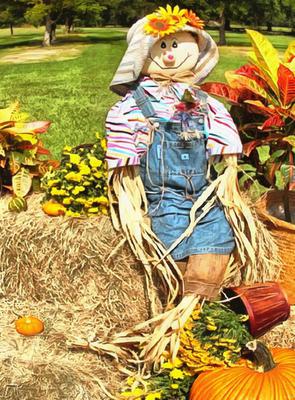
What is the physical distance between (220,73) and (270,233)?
459 inches

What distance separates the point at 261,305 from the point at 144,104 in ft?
3.50

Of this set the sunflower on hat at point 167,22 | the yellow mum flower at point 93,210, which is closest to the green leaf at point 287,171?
the sunflower on hat at point 167,22

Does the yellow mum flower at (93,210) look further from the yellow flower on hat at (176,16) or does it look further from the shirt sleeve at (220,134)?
the yellow flower on hat at (176,16)

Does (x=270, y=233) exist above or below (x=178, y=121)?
below

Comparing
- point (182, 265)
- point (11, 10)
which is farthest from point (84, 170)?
point (11, 10)

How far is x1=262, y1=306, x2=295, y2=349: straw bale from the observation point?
3.28m

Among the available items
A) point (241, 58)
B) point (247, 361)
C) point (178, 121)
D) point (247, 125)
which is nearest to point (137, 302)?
point (247, 361)

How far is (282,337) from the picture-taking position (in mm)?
3299

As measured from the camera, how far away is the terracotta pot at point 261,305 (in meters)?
2.88

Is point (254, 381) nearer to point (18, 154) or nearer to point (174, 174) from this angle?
point (174, 174)

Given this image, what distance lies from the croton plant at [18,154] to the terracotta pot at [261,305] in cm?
125

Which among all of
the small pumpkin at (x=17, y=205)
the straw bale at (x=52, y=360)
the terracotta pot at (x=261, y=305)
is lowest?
the straw bale at (x=52, y=360)

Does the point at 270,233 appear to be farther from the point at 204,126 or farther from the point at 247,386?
the point at 247,386

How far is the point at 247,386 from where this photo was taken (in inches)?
105
